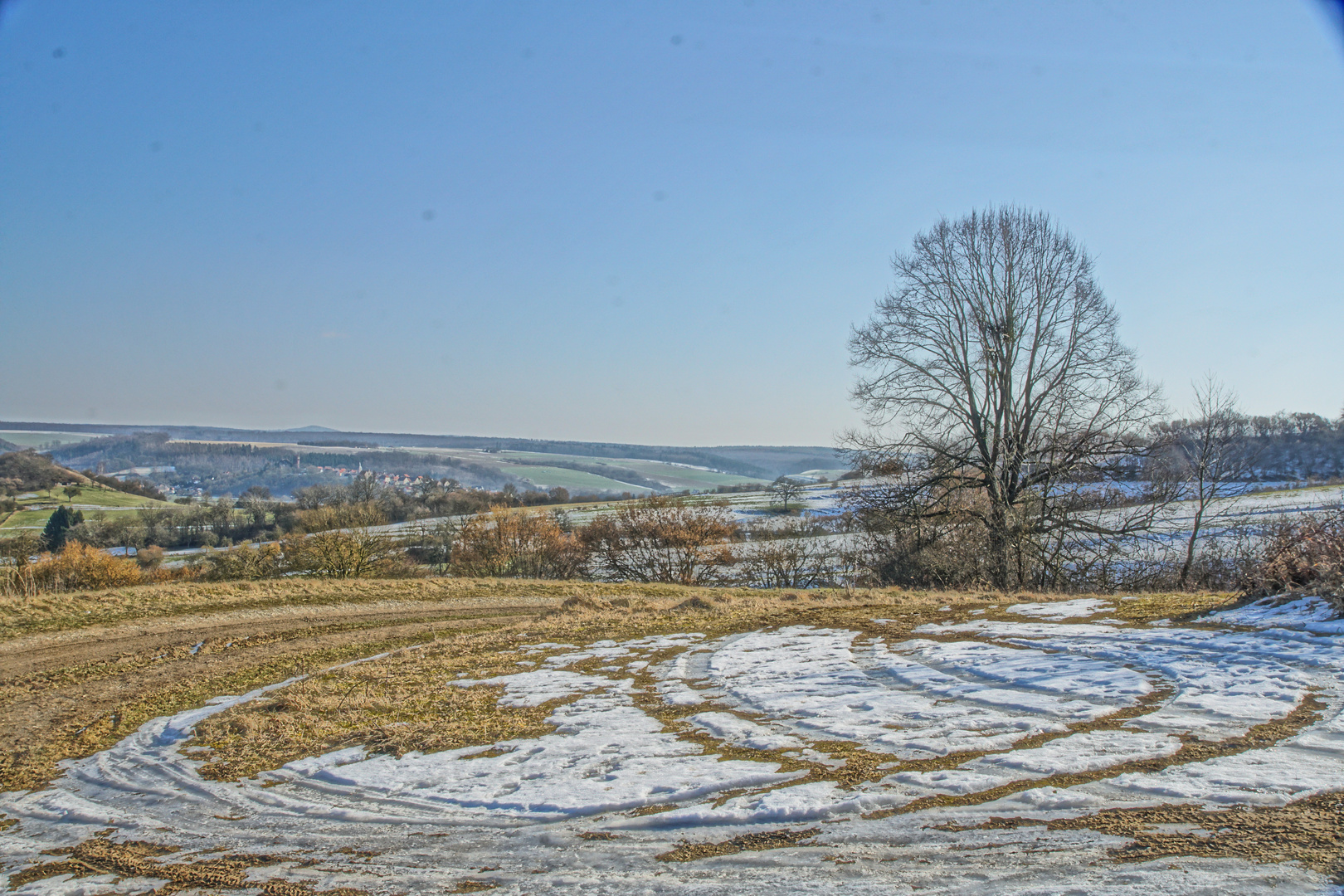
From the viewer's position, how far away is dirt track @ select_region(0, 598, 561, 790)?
7141 millimetres

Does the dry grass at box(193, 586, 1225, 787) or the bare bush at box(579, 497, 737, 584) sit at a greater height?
the dry grass at box(193, 586, 1225, 787)

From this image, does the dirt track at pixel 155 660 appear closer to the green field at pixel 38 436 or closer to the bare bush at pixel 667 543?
the bare bush at pixel 667 543

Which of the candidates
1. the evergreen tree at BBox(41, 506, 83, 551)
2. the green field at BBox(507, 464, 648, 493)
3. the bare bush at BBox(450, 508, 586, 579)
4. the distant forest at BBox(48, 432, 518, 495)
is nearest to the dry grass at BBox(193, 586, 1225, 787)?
the bare bush at BBox(450, 508, 586, 579)

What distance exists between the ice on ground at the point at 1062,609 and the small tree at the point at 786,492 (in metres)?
37.4

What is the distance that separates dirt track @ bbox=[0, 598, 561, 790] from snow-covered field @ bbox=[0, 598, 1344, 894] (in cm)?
77

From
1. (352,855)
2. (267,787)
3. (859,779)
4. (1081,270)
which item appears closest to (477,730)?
(267,787)

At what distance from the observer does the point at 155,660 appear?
11.0 m

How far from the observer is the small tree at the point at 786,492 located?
52.6 meters

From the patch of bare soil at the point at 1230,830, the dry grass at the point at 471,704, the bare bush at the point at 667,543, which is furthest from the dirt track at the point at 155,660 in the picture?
the bare bush at the point at 667,543

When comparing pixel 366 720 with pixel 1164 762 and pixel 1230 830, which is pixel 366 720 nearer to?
pixel 1164 762

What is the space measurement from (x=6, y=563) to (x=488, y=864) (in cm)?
3102

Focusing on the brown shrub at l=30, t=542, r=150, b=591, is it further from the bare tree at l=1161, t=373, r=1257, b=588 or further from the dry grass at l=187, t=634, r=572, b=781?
the bare tree at l=1161, t=373, r=1257, b=588

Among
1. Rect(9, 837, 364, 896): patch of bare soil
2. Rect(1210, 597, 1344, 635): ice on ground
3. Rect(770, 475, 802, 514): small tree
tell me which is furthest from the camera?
Rect(770, 475, 802, 514): small tree

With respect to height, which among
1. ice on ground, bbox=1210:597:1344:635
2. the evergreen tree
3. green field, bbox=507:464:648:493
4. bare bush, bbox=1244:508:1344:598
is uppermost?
bare bush, bbox=1244:508:1344:598
